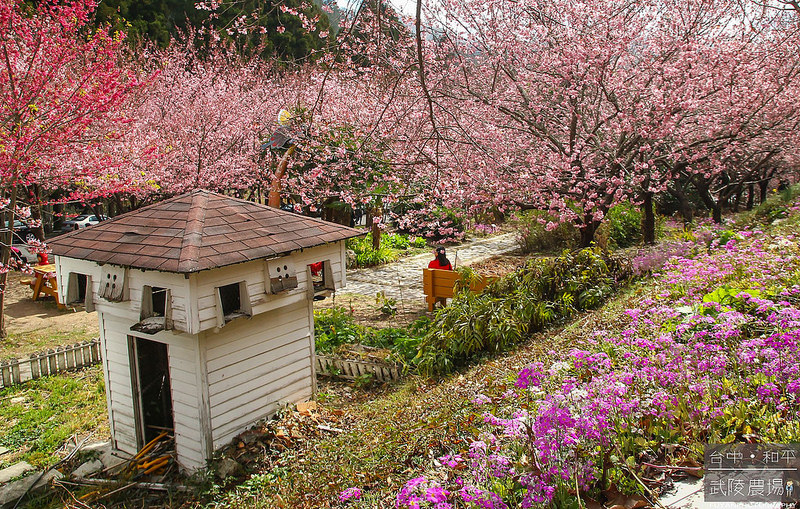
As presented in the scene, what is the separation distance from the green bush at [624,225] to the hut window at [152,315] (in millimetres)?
10530

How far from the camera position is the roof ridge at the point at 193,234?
4.33 m

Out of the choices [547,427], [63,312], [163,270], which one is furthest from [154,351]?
[63,312]

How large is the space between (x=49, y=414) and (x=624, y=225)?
12.7 m

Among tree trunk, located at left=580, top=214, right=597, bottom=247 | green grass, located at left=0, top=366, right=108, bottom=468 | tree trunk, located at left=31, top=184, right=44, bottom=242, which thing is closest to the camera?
green grass, located at left=0, top=366, right=108, bottom=468

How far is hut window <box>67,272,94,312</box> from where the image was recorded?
516cm

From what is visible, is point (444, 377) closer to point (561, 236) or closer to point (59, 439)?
point (59, 439)

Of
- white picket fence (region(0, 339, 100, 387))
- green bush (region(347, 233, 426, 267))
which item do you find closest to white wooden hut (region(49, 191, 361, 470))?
white picket fence (region(0, 339, 100, 387))

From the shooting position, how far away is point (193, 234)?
4.74 m

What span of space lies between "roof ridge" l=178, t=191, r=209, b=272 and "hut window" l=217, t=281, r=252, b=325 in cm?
42

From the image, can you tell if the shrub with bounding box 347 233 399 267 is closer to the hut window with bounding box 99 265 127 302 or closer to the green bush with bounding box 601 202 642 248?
the green bush with bounding box 601 202 642 248

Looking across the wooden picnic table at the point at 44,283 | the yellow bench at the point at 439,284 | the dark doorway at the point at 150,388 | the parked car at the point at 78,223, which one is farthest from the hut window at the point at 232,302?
the parked car at the point at 78,223

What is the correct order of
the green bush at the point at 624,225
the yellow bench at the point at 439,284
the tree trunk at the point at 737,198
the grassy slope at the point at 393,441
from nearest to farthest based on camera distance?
the grassy slope at the point at 393,441 → the yellow bench at the point at 439,284 → the green bush at the point at 624,225 → the tree trunk at the point at 737,198

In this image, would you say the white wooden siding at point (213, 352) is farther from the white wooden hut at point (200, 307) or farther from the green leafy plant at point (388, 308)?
the green leafy plant at point (388, 308)

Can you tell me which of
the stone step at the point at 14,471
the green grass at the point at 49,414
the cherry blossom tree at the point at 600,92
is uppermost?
the cherry blossom tree at the point at 600,92
